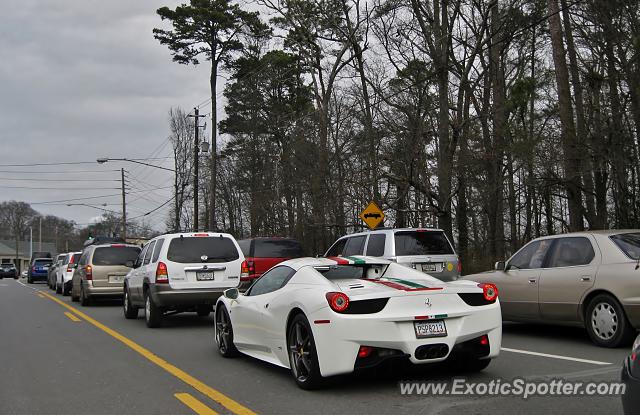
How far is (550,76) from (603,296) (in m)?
16.2

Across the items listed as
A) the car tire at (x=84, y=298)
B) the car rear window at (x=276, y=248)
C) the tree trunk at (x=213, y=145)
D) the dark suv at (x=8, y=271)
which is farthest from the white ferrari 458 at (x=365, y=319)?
the dark suv at (x=8, y=271)

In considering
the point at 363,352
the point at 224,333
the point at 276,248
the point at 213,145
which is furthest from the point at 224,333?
the point at 213,145

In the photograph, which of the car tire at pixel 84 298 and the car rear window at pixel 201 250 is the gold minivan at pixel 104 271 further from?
the car rear window at pixel 201 250

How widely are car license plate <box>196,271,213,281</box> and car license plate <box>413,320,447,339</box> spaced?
7076 millimetres

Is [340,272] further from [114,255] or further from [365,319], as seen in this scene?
[114,255]

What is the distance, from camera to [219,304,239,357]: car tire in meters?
8.65

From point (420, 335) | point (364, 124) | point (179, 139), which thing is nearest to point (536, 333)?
point (420, 335)

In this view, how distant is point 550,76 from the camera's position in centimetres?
2311

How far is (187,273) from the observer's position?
1238 cm

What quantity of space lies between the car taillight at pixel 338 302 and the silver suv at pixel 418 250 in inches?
236

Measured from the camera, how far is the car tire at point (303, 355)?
20.6 ft

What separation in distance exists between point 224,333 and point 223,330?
66 mm

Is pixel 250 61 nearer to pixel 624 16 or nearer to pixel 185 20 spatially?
pixel 185 20

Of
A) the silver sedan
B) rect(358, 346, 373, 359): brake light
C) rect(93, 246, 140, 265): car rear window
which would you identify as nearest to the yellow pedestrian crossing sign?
rect(93, 246, 140, 265): car rear window
